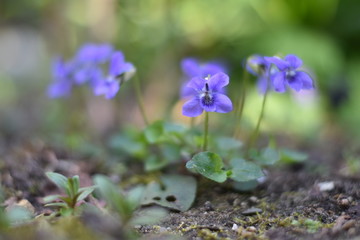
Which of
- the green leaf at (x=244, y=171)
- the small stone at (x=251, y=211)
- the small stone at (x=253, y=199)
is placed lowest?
the small stone at (x=251, y=211)

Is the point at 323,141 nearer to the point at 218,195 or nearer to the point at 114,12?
the point at 218,195

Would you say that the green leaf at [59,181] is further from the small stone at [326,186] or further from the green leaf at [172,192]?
the small stone at [326,186]

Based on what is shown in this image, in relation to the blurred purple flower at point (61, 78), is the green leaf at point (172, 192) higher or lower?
lower

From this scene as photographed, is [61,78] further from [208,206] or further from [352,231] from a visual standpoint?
[352,231]

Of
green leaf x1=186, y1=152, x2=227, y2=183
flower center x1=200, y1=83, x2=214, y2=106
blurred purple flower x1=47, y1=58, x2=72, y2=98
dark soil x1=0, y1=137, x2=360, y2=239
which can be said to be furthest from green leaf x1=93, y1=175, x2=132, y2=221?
blurred purple flower x1=47, y1=58, x2=72, y2=98

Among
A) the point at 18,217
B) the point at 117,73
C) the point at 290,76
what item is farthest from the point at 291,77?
the point at 18,217

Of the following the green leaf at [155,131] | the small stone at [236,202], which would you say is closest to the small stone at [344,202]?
the small stone at [236,202]

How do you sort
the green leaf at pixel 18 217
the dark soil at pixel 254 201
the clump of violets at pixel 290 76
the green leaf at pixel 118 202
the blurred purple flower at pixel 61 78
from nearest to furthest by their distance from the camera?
the green leaf at pixel 118 202 → the green leaf at pixel 18 217 → the dark soil at pixel 254 201 → the clump of violets at pixel 290 76 → the blurred purple flower at pixel 61 78

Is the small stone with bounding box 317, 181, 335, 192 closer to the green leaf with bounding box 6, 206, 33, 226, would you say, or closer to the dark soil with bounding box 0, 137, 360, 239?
the dark soil with bounding box 0, 137, 360, 239
